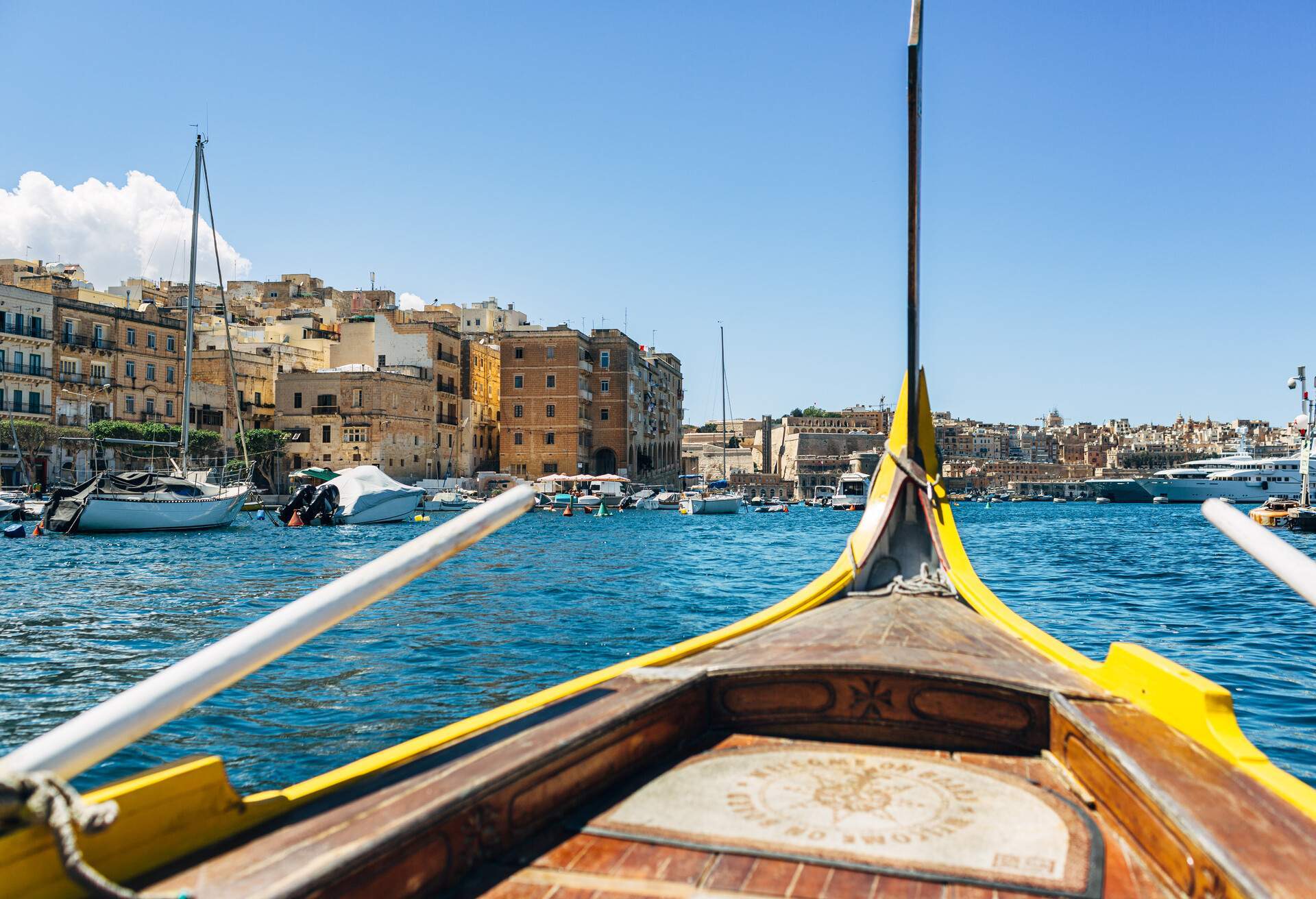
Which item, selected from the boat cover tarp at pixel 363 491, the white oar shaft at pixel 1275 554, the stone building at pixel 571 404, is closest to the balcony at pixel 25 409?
the boat cover tarp at pixel 363 491

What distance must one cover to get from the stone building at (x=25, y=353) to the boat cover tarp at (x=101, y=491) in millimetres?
13163

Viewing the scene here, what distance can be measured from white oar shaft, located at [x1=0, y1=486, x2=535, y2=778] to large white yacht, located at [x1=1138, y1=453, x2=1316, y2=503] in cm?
7190

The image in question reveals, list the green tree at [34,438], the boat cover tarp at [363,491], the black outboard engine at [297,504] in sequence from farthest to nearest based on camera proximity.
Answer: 1. the green tree at [34,438]
2. the boat cover tarp at [363,491]
3. the black outboard engine at [297,504]

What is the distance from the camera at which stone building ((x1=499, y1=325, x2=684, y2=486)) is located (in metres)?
53.7

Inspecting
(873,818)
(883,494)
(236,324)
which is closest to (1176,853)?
(873,818)

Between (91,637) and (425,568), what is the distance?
993 cm

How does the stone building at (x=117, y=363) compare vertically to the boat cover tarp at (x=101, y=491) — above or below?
above

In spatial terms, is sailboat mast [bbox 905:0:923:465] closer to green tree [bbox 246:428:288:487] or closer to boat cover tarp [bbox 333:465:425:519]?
boat cover tarp [bbox 333:465:425:519]

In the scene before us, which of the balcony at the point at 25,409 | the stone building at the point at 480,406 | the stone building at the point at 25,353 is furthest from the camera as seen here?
the stone building at the point at 480,406

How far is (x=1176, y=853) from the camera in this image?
2.56 metres

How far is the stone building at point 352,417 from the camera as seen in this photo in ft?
159

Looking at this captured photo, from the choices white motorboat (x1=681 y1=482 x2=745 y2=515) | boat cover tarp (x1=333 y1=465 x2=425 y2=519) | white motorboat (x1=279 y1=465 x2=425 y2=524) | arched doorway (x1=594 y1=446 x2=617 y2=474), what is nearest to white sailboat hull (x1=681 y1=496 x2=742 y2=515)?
white motorboat (x1=681 y1=482 x2=745 y2=515)

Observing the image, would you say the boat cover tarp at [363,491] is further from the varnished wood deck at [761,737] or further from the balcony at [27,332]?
the varnished wood deck at [761,737]

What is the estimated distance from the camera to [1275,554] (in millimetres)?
2754
